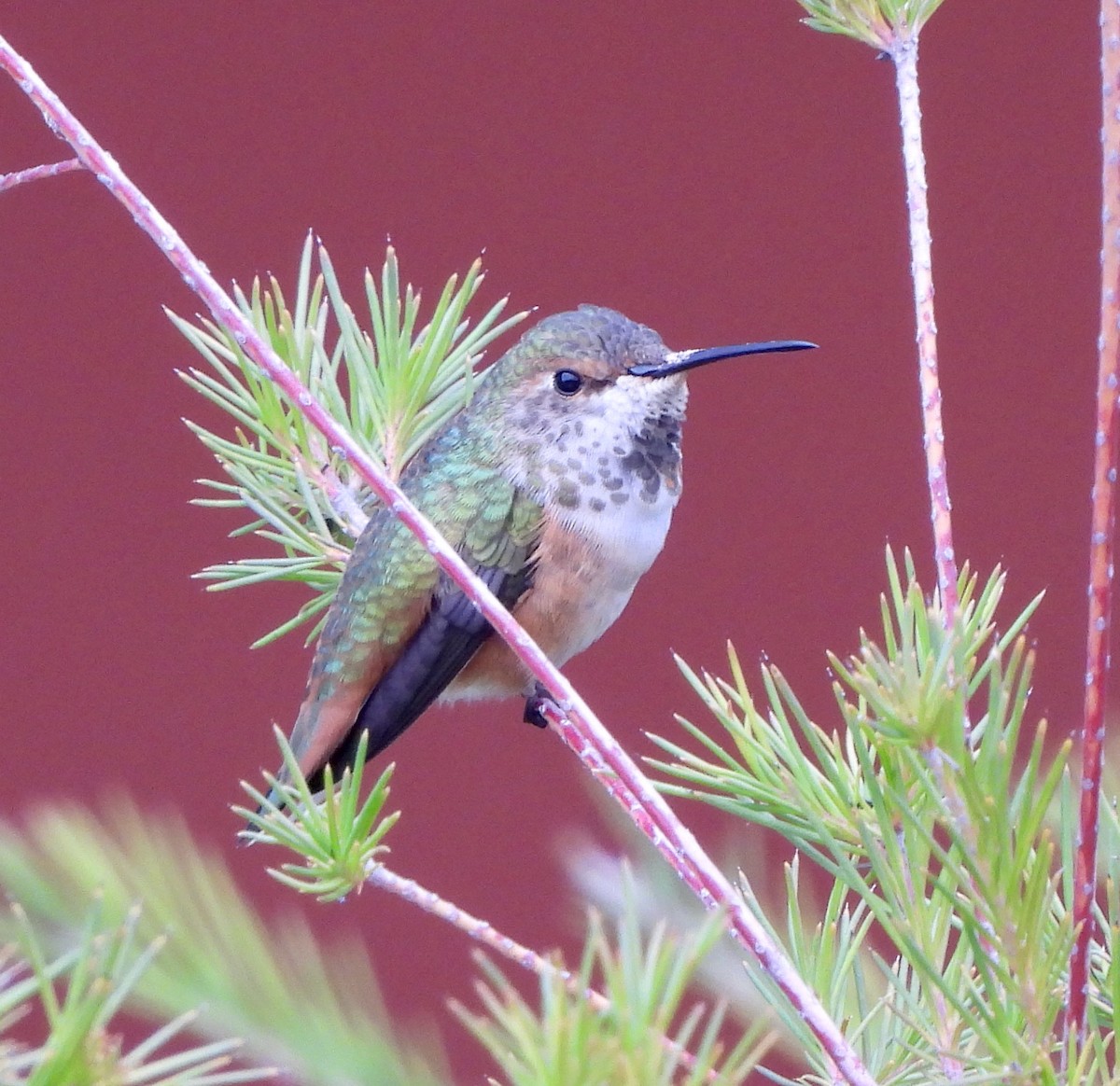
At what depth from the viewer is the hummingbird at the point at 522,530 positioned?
2.43 feet

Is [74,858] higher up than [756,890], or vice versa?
[74,858]

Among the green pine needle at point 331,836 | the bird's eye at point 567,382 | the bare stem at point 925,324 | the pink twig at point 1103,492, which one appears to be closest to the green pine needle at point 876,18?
the bare stem at point 925,324

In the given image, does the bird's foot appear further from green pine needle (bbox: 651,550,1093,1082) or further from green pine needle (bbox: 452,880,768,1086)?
green pine needle (bbox: 452,880,768,1086)

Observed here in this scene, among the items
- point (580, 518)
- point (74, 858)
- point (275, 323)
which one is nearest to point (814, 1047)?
point (74, 858)

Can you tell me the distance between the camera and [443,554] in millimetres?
331

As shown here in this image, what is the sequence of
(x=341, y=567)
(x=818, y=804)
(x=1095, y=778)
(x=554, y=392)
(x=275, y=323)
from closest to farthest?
(x=1095, y=778), (x=818, y=804), (x=275, y=323), (x=341, y=567), (x=554, y=392)

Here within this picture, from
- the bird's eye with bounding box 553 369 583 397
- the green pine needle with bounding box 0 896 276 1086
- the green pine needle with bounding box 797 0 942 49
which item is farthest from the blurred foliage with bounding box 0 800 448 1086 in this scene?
the bird's eye with bounding box 553 369 583 397

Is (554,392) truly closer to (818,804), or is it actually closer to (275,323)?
(275,323)

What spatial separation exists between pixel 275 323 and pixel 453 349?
174mm

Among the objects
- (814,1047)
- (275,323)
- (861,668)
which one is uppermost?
(275,323)

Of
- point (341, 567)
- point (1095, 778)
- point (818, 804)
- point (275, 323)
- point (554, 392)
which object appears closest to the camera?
point (1095, 778)

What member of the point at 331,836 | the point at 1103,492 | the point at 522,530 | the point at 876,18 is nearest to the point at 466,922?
the point at 331,836

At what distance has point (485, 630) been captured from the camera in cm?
75

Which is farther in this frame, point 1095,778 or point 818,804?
point 818,804
